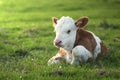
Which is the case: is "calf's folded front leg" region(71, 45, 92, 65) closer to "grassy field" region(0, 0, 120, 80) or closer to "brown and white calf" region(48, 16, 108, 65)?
"brown and white calf" region(48, 16, 108, 65)

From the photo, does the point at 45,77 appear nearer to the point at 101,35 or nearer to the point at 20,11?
the point at 101,35

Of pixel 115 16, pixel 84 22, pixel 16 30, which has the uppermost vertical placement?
pixel 84 22

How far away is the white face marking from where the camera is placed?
1002cm

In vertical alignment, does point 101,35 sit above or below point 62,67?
below

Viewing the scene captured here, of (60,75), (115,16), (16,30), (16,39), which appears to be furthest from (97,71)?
(115,16)

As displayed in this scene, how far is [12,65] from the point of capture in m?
10.3

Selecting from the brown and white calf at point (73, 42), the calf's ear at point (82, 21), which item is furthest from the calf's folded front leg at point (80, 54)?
the calf's ear at point (82, 21)

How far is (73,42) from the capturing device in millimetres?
10367

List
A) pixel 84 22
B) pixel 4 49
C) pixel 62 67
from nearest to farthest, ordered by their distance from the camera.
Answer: pixel 62 67 → pixel 84 22 → pixel 4 49

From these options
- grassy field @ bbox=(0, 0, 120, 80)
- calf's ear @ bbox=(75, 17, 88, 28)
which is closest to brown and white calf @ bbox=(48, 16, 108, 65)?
calf's ear @ bbox=(75, 17, 88, 28)

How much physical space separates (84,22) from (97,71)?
5.75 ft

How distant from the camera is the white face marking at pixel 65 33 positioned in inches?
394

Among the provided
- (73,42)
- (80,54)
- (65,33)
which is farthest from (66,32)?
(80,54)

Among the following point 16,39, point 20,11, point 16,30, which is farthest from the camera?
point 20,11
